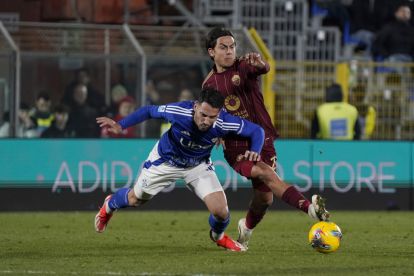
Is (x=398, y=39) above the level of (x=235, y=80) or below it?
above

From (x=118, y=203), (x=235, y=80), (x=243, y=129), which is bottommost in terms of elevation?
(x=118, y=203)

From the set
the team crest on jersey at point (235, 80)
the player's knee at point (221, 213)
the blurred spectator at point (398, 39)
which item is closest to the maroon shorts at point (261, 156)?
the player's knee at point (221, 213)

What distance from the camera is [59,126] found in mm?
19062

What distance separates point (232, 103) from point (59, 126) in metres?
7.91

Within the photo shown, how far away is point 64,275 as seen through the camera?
9.02m

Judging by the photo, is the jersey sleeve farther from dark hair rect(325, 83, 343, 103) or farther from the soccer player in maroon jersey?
dark hair rect(325, 83, 343, 103)

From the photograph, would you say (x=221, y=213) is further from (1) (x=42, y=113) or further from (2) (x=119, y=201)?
(1) (x=42, y=113)

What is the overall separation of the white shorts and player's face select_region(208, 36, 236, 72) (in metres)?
1.05

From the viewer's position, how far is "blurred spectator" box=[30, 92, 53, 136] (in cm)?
1897

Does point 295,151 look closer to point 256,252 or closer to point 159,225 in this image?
point 159,225

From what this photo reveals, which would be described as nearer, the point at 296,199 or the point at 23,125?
the point at 296,199

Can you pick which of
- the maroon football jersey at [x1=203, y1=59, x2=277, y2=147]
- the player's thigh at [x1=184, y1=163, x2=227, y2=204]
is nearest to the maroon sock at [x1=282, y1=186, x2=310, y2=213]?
the player's thigh at [x1=184, y1=163, x2=227, y2=204]

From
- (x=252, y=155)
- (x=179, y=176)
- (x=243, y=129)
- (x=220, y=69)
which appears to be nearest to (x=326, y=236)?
(x=252, y=155)

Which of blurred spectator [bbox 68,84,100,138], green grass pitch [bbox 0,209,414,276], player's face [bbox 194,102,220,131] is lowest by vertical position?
green grass pitch [bbox 0,209,414,276]
